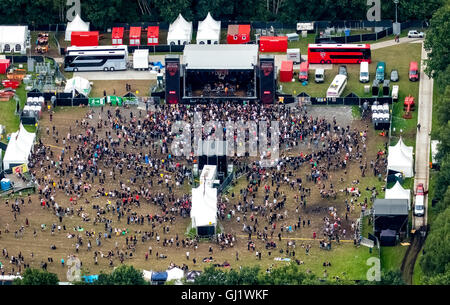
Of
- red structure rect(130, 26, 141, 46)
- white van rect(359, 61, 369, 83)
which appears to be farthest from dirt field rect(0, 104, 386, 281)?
red structure rect(130, 26, 141, 46)

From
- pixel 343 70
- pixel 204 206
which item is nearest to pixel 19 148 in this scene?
pixel 204 206

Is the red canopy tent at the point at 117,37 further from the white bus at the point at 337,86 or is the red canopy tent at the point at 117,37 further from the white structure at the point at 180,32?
the white bus at the point at 337,86

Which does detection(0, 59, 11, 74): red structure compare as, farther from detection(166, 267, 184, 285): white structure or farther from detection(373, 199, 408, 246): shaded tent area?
detection(373, 199, 408, 246): shaded tent area

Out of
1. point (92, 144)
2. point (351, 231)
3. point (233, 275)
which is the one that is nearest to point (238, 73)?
point (92, 144)

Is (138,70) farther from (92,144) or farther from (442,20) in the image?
(442,20)

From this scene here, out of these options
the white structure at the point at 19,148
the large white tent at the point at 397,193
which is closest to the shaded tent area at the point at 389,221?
the large white tent at the point at 397,193

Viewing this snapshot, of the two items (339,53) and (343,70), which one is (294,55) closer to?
(339,53)
